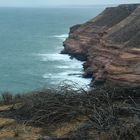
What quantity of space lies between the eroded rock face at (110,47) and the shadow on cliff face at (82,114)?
10357 millimetres

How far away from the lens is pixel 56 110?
34.6 feet

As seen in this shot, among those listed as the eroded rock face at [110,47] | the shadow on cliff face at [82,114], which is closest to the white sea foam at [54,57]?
the eroded rock face at [110,47]

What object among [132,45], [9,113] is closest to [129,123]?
[9,113]

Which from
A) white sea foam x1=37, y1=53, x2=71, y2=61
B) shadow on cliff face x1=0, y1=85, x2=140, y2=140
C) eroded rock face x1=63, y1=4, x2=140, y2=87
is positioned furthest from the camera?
white sea foam x1=37, y1=53, x2=71, y2=61

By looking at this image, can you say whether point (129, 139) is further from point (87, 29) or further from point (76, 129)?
point (87, 29)

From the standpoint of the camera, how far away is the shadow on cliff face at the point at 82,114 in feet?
30.9

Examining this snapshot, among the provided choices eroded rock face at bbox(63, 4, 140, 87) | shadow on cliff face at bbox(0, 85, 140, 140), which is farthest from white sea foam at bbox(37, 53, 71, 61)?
shadow on cliff face at bbox(0, 85, 140, 140)

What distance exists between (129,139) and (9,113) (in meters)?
4.05

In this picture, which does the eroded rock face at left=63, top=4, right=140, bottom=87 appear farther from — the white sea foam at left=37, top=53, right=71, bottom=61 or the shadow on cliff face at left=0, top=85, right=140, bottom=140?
the shadow on cliff face at left=0, top=85, right=140, bottom=140

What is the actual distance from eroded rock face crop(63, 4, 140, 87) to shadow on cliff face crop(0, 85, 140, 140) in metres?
10.4

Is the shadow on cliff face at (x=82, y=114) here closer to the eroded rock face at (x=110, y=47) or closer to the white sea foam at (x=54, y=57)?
the eroded rock face at (x=110, y=47)

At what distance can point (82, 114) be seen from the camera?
10.8m

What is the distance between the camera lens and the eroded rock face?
39.8m

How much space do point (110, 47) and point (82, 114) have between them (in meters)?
41.3
